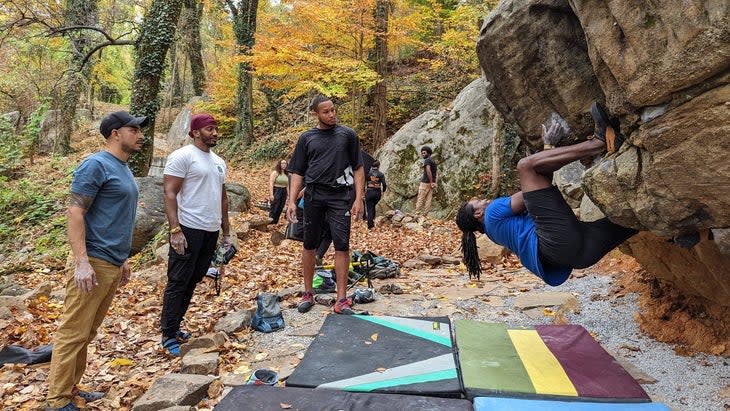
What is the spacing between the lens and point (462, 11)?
14.4 m

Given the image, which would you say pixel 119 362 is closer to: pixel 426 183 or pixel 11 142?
pixel 426 183

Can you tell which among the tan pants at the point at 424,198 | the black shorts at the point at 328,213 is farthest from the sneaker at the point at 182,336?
the tan pants at the point at 424,198

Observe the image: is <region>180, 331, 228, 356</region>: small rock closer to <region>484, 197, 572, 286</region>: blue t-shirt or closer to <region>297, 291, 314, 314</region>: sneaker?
<region>297, 291, 314, 314</region>: sneaker

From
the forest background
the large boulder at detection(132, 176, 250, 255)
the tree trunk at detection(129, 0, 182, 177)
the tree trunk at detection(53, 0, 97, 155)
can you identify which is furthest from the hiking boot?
the tree trunk at detection(53, 0, 97, 155)

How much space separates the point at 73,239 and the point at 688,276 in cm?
488

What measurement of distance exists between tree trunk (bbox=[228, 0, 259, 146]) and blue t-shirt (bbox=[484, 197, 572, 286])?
17.6 meters

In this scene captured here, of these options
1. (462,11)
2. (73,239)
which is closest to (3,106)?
(462,11)

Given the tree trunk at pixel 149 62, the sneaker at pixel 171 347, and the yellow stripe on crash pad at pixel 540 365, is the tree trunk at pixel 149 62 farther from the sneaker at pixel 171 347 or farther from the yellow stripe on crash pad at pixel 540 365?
the yellow stripe on crash pad at pixel 540 365

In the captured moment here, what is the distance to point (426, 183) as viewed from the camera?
12.5 meters

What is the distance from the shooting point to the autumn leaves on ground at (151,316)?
3797 mm

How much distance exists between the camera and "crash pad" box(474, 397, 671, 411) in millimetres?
2885

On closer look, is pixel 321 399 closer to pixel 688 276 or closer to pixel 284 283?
pixel 688 276

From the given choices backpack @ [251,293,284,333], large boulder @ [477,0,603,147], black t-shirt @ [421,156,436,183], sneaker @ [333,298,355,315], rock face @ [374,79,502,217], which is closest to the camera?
large boulder @ [477,0,603,147]

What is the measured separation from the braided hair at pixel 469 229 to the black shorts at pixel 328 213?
50.2 inches
